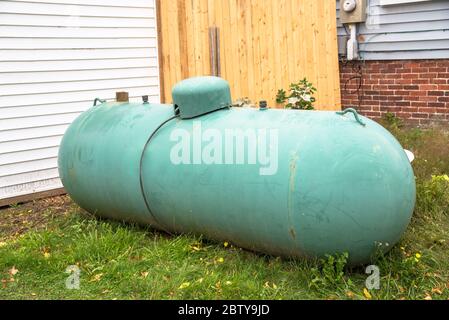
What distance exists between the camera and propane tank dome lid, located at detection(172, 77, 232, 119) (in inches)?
178

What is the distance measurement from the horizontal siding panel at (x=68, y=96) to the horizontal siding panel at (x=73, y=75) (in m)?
0.15

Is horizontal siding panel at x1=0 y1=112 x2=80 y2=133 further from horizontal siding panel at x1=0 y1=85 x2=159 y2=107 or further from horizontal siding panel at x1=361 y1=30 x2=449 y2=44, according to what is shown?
horizontal siding panel at x1=361 y1=30 x2=449 y2=44

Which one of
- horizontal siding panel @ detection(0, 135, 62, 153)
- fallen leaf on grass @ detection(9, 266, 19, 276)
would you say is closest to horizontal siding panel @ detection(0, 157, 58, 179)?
horizontal siding panel @ detection(0, 135, 62, 153)

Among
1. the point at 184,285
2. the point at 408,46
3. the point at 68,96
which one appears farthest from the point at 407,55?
the point at 184,285

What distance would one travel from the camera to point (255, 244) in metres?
4.10

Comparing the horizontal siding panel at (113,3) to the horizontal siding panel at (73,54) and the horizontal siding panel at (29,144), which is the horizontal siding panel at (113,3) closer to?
the horizontal siding panel at (73,54)

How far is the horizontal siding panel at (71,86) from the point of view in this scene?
6.30 metres

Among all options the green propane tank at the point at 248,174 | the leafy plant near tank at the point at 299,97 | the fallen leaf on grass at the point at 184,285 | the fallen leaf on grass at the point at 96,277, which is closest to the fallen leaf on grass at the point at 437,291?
the green propane tank at the point at 248,174
